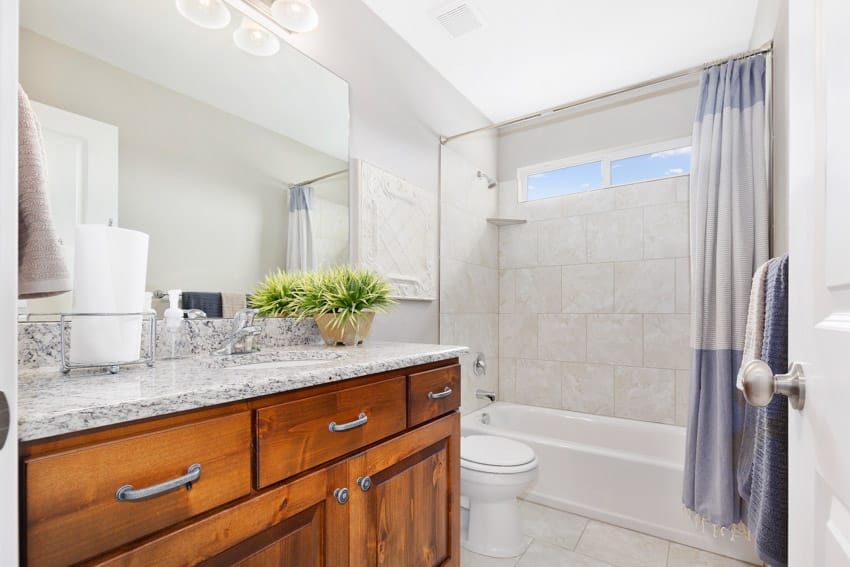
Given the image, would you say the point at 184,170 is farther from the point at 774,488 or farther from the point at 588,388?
the point at 588,388

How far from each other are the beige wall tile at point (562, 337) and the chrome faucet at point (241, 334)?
7.38 feet

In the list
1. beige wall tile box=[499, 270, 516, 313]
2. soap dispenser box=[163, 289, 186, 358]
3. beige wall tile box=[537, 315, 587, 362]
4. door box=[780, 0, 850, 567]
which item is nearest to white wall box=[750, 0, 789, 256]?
beige wall tile box=[537, 315, 587, 362]

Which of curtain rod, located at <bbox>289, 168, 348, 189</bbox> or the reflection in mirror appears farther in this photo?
curtain rod, located at <bbox>289, 168, 348, 189</bbox>

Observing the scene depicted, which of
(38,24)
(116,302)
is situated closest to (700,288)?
(116,302)

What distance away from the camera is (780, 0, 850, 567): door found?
444 mm

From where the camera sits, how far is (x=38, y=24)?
1.02 meters

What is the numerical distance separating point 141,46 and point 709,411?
2.54m

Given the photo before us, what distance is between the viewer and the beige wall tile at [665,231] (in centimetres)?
263

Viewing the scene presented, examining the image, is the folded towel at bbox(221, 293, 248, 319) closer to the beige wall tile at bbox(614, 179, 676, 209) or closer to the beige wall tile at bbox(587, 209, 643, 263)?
the beige wall tile at bbox(587, 209, 643, 263)

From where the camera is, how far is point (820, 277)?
1.73 ft

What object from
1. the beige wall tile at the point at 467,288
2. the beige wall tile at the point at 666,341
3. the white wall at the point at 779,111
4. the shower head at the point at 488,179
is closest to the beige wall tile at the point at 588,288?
the beige wall tile at the point at 666,341

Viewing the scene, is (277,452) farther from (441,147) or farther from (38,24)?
(441,147)

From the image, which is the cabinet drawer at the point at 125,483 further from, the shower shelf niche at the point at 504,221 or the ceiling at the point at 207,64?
the shower shelf niche at the point at 504,221

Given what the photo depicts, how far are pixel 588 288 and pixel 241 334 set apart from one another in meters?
2.36
